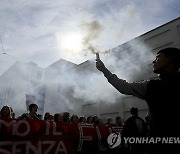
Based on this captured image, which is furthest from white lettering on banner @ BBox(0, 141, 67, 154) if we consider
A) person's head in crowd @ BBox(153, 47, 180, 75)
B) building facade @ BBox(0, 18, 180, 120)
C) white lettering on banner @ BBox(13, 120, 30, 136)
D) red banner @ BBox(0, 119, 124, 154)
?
building facade @ BBox(0, 18, 180, 120)

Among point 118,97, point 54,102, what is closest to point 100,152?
point 118,97

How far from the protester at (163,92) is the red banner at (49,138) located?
233cm

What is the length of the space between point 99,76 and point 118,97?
84.3 inches

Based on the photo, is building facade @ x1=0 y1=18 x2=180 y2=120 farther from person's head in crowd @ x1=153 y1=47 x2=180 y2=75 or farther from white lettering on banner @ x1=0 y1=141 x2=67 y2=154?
person's head in crowd @ x1=153 y1=47 x2=180 y2=75

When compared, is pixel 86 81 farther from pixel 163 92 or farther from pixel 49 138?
pixel 163 92

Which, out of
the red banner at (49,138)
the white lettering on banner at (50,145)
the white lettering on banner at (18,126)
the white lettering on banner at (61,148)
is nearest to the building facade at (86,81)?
the red banner at (49,138)

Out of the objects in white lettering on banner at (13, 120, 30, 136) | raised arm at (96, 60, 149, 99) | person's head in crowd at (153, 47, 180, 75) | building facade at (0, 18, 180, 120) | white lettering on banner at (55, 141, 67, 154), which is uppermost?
building facade at (0, 18, 180, 120)

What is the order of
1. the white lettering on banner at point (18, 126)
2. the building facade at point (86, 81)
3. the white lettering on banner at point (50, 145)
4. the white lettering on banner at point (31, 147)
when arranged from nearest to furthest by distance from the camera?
the white lettering on banner at point (31, 147) → the white lettering on banner at point (18, 126) → the white lettering on banner at point (50, 145) → the building facade at point (86, 81)

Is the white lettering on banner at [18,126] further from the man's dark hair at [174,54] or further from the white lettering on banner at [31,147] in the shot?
the man's dark hair at [174,54]

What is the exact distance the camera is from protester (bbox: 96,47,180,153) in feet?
5.10

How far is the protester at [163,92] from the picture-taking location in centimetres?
155

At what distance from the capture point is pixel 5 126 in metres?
3.56

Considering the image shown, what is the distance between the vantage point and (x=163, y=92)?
5.40 ft

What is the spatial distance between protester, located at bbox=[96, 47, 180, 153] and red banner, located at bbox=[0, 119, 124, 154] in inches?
91.6
